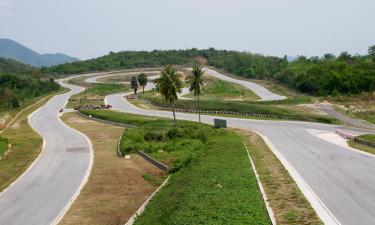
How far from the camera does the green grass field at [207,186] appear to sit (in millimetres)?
23641

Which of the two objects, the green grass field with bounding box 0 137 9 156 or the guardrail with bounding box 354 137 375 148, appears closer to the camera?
the guardrail with bounding box 354 137 375 148

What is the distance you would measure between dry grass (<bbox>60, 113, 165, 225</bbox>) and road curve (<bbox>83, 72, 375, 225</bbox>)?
42.3 ft

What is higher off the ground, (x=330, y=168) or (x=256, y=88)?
(x=256, y=88)

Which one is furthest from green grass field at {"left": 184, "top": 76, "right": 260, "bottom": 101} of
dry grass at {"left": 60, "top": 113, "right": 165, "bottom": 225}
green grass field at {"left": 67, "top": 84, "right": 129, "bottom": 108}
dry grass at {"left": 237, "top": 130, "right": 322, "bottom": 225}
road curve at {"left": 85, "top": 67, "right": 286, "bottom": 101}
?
dry grass at {"left": 237, "top": 130, "right": 322, "bottom": 225}

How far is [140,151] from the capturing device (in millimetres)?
53125

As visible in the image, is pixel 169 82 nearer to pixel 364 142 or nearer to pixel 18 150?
pixel 18 150

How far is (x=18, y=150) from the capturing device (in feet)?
193

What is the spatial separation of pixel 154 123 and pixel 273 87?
6696 centimetres

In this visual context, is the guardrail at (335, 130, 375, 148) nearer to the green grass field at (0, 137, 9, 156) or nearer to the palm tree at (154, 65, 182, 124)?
the palm tree at (154, 65, 182, 124)

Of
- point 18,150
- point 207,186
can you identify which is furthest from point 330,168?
point 18,150

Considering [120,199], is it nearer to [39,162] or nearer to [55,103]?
[39,162]

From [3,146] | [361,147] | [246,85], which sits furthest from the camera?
[246,85]

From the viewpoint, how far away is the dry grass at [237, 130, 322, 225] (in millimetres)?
24547

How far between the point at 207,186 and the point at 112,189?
12427 mm
